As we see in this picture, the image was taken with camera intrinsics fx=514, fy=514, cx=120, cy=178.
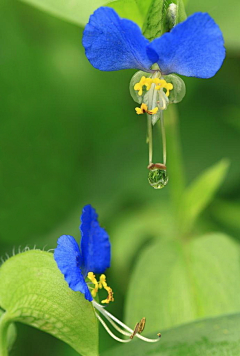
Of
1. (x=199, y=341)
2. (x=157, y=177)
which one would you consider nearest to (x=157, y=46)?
(x=157, y=177)

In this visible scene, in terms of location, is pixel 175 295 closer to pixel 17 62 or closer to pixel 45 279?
pixel 45 279

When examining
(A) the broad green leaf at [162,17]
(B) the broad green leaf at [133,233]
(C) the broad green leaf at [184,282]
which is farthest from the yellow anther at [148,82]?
(B) the broad green leaf at [133,233]

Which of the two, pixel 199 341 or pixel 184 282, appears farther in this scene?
pixel 184 282

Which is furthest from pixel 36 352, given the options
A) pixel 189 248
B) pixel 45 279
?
pixel 45 279

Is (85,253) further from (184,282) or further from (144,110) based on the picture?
(184,282)

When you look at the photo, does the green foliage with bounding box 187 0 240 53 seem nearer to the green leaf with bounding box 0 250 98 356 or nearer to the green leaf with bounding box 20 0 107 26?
the green leaf with bounding box 20 0 107 26

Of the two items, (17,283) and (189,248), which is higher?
(189,248)
